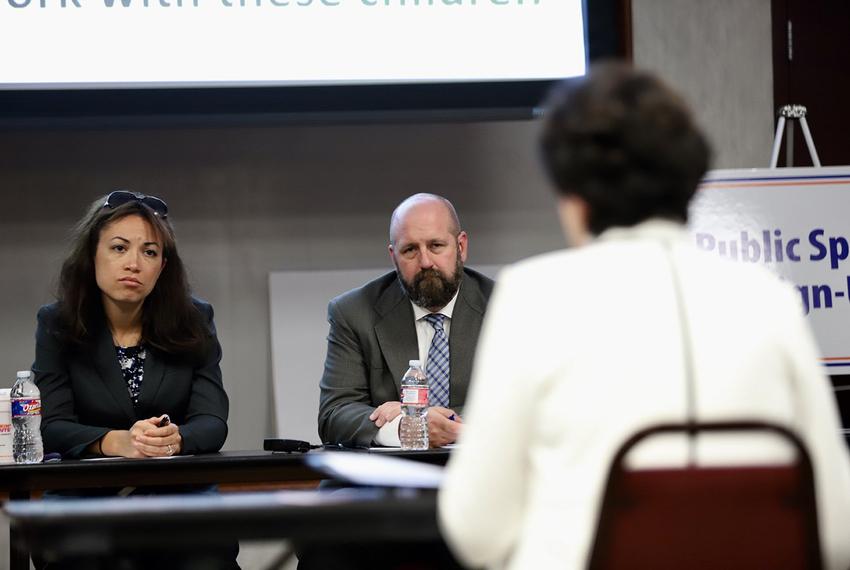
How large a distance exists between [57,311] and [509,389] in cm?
236

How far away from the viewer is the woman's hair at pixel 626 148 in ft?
4.29

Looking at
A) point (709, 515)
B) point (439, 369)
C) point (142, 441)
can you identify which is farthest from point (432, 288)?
point (709, 515)

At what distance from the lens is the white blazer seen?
124cm

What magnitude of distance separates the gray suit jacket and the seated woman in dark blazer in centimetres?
34

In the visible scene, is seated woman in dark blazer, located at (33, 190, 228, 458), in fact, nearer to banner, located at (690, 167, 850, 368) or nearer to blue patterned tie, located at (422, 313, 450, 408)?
blue patterned tie, located at (422, 313, 450, 408)

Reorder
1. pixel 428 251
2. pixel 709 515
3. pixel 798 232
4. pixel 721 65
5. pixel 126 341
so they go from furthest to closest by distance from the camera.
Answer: pixel 721 65, pixel 798 232, pixel 428 251, pixel 126 341, pixel 709 515

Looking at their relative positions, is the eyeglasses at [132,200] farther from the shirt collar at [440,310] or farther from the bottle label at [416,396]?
the bottle label at [416,396]

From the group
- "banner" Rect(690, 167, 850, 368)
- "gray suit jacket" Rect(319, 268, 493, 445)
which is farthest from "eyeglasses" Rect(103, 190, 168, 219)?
"banner" Rect(690, 167, 850, 368)

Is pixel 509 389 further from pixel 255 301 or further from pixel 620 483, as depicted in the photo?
pixel 255 301

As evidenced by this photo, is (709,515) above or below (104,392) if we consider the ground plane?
above

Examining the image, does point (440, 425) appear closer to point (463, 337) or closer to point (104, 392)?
point (463, 337)

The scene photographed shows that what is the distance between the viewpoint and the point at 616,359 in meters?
1.25

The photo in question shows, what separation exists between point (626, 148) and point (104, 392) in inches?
90.2

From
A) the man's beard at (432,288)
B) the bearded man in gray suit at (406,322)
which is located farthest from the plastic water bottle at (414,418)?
the man's beard at (432,288)
